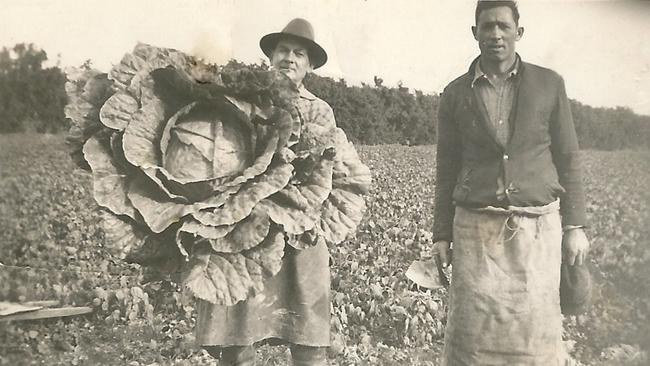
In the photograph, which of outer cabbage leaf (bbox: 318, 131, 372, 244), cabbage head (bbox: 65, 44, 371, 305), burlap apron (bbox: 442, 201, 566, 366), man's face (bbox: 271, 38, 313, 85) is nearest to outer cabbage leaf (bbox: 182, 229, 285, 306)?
cabbage head (bbox: 65, 44, 371, 305)

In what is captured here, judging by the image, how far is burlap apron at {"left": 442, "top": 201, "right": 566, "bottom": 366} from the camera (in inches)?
66.9

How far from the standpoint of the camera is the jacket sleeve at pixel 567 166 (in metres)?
1.72

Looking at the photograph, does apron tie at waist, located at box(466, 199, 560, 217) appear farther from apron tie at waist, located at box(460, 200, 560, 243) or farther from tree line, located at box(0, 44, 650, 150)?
tree line, located at box(0, 44, 650, 150)

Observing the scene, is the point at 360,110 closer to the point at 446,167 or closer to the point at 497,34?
the point at 446,167

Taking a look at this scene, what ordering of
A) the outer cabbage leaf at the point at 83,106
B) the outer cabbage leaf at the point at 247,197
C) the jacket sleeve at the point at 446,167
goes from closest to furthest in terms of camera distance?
the outer cabbage leaf at the point at 247,197 → the outer cabbage leaf at the point at 83,106 → the jacket sleeve at the point at 446,167

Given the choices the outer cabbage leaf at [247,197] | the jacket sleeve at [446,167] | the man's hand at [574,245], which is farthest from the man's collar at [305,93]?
the man's hand at [574,245]

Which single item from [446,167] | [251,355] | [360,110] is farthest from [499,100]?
[251,355]

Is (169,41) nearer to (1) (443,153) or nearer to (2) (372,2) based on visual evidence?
(2) (372,2)

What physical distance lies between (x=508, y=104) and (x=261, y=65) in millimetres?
655

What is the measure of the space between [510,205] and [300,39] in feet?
2.27

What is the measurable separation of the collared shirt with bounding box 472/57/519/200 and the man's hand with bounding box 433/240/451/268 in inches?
8.0

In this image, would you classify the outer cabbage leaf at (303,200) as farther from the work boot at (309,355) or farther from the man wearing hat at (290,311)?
the work boot at (309,355)

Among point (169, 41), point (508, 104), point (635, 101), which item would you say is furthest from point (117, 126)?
point (635, 101)

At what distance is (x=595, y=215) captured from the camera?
1.79m
